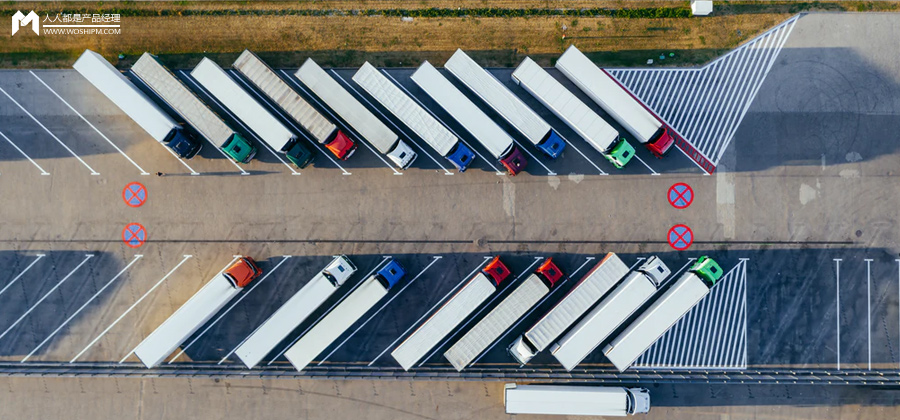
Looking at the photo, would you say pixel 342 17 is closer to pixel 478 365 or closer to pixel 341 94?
pixel 341 94

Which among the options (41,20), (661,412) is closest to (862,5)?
(661,412)

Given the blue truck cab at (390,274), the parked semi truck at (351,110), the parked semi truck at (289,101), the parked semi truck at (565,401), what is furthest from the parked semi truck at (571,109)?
the parked semi truck at (565,401)

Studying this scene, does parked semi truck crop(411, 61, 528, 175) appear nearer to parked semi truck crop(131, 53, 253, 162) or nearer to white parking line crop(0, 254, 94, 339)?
parked semi truck crop(131, 53, 253, 162)

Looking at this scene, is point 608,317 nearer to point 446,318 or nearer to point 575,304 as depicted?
point 575,304

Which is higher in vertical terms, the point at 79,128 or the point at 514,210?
the point at 79,128

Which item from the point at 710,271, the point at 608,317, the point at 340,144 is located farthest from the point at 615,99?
the point at 340,144
